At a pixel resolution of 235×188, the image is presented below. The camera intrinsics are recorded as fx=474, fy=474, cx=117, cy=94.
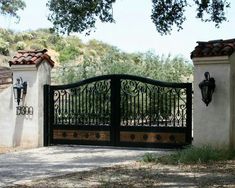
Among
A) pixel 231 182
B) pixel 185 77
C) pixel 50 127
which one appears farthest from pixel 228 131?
pixel 185 77

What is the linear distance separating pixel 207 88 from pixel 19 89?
508cm

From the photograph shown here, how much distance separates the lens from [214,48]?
1077cm

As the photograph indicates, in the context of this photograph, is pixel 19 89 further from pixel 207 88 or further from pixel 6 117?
pixel 207 88

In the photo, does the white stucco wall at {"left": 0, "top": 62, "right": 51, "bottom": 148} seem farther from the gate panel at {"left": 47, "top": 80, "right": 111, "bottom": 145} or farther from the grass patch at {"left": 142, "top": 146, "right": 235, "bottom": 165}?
the grass patch at {"left": 142, "top": 146, "right": 235, "bottom": 165}

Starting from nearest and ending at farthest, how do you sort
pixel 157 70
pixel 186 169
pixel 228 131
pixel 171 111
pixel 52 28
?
pixel 186 169
pixel 228 131
pixel 171 111
pixel 52 28
pixel 157 70

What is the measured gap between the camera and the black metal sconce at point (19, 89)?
496 inches

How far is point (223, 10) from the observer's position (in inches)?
474

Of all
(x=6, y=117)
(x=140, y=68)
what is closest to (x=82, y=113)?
(x=6, y=117)

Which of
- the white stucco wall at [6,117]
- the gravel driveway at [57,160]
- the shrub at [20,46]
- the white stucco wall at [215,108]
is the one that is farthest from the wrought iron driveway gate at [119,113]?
the shrub at [20,46]

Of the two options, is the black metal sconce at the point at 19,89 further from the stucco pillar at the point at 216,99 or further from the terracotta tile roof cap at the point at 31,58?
the stucco pillar at the point at 216,99

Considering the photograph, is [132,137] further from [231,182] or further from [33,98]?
[231,182]

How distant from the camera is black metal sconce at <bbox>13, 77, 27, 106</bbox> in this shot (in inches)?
496

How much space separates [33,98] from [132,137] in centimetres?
288

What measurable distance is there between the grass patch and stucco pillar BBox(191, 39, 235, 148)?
20.5 inches
